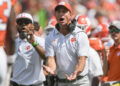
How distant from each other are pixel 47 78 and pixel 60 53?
5.01ft

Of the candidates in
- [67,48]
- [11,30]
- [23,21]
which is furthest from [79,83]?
[11,30]

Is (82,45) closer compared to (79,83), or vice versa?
(82,45)

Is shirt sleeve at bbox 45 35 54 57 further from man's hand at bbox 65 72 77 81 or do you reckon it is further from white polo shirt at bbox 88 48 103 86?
white polo shirt at bbox 88 48 103 86

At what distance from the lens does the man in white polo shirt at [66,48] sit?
820 centimetres

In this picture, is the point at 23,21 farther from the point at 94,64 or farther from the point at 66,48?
Answer: the point at 94,64

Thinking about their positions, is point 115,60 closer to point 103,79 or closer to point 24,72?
point 103,79

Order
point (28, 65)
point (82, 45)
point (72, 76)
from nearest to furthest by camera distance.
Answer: point (72, 76) < point (82, 45) < point (28, 65)

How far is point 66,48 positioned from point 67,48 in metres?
0.02

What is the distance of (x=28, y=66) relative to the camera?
9227 mm

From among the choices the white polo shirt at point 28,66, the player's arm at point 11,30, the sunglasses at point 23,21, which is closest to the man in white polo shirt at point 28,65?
the white polo shirt at point 28,66

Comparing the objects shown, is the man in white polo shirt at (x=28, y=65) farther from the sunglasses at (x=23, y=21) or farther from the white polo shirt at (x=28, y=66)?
the sunglasses at (x=23, y=21)

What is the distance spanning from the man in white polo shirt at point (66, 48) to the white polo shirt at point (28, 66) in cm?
86

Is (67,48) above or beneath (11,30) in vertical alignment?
beneath

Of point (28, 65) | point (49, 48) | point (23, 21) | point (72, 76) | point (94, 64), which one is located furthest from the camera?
point (94, 64)
